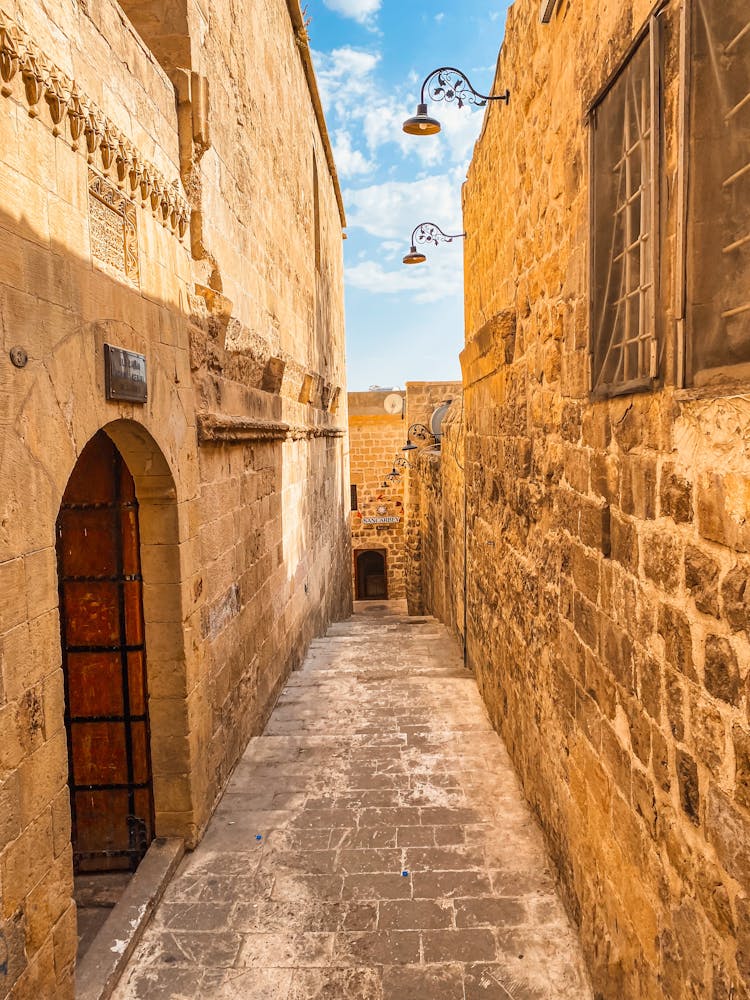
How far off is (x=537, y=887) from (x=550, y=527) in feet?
6.40

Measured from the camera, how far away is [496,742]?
5199mm

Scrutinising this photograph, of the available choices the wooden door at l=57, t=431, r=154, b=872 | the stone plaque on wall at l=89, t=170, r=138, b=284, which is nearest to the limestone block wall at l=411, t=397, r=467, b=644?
the wooden door at l=57, t=431, r=154, b=872

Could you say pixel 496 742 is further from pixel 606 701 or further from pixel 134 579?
pixel 134 579

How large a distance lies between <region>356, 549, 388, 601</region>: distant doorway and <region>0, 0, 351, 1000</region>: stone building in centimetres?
1685

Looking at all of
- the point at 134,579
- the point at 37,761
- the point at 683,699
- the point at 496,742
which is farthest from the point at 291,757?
the point at 683,699

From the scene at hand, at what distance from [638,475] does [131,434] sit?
2541 millimetres

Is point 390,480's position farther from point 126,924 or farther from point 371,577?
point 126,924

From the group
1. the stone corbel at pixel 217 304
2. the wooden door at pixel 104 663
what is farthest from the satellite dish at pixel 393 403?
the wooden door at pixel 104 663

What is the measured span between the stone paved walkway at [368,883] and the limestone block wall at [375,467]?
1662 cm

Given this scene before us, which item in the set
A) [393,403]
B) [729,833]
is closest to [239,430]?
[729,833]

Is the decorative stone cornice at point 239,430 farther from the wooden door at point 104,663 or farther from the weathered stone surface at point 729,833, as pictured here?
the weathered stone surface at point 729,833

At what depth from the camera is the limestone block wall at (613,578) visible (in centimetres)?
178

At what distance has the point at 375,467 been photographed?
22.2m

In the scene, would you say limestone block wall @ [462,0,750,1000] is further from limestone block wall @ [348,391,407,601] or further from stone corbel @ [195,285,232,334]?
limestone block wall @ [348,391,407,601]
